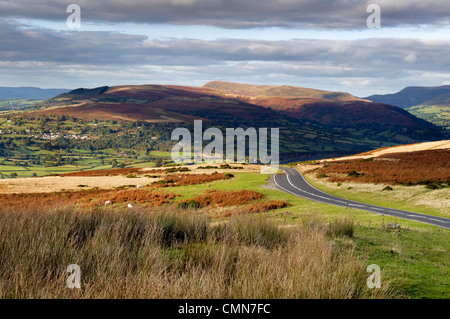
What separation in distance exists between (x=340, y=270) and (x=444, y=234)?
15.0 m

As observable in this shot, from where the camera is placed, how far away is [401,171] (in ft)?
152

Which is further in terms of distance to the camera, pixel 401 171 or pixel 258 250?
pixel 401 171

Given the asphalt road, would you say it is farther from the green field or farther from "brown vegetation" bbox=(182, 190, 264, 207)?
"brown vegetation" bbox=(182, 190, 264, 207)

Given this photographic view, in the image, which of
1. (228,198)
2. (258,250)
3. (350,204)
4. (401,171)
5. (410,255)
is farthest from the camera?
(401,171)

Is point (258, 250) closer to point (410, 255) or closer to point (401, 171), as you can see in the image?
point (410, 255)

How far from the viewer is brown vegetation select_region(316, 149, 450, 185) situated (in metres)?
40.5

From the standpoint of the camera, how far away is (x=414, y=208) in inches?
1231

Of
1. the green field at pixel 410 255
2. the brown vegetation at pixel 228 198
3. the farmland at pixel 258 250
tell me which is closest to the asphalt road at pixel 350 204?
the green field at pixel 410 255

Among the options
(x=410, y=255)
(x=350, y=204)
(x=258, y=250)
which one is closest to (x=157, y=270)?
(x=258, y=250)

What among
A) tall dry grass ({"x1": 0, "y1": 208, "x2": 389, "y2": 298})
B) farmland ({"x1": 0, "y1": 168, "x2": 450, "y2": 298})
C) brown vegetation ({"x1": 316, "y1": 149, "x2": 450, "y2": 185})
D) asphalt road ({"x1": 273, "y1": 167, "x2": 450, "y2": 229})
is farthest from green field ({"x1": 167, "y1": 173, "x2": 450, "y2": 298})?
brown vegetation ({"x1": 316, "y1": 149, "x2": 450, "y2": 185})

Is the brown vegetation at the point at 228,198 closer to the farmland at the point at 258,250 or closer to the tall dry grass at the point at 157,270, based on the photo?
the farmland at the point at 258,250

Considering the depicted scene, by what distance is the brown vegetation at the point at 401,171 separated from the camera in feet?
133
